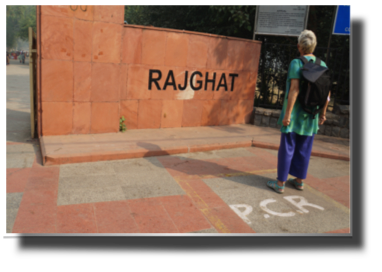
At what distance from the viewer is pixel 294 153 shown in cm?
448

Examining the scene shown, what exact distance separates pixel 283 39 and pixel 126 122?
18.1 ft

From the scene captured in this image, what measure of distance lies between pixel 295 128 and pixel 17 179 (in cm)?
368

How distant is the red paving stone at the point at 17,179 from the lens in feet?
13.0

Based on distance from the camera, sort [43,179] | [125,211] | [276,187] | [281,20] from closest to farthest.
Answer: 1. [125,211]
2. [43,179]
3. [276,187]
4. [281,20]

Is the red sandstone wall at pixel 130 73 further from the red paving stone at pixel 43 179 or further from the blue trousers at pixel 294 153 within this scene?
the blue trousers at pixel 294 153

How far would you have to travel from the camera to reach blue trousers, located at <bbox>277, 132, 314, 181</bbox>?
4250mm

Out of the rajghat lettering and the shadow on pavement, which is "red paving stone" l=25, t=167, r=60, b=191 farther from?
the rajghat lettering

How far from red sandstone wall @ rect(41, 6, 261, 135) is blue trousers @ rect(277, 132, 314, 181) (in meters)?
3.48

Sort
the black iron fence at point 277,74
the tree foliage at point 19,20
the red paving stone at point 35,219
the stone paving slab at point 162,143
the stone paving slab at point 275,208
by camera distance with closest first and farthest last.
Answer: the red paving stone at point 35,219
the stone paving slab at point 275,208
the stone paving slab at point 162,143
the black iron fence at point 277,74
the tree foliage at point 19,20

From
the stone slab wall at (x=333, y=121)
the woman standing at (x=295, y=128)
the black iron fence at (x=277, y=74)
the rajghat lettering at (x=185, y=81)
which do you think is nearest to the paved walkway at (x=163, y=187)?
the woman standing at (x=295, y=128)

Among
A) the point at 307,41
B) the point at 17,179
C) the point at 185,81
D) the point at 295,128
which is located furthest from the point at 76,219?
the point at 185,81

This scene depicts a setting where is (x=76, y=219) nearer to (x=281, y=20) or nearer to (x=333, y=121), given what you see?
(x=333, y=121)

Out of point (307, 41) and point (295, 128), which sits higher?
point (307, 41)

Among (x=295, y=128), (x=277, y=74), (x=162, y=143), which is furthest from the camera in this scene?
(x=277, y=74)
